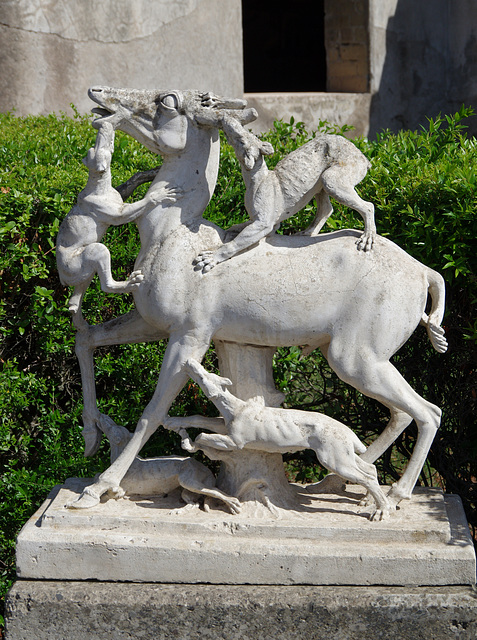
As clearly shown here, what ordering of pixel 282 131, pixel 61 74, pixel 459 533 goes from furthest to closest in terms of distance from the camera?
1. pixel 61 74
2. pixel 282 131
3. pixel 459 533

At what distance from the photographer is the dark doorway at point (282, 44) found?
1355 centimetres

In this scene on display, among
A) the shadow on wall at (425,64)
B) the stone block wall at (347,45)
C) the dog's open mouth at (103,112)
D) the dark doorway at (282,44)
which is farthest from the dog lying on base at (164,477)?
the dark doorway at (282,44)

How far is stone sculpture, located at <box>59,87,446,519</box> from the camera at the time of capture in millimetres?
3504

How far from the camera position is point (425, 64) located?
10.5m

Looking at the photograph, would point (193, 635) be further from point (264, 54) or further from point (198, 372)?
point (264, 54)

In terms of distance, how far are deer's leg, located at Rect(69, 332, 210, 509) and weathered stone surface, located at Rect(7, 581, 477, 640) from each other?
0.37 m

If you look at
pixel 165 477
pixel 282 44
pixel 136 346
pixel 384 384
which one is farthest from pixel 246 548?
pixel 282 44

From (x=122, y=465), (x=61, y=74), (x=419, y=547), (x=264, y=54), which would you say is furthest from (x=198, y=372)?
(x=264, y=54)

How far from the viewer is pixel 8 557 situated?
14.9 ft

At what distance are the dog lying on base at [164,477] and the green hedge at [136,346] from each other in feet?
2.81

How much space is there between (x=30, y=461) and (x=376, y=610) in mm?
2129

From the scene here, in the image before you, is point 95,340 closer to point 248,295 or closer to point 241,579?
point 248,295

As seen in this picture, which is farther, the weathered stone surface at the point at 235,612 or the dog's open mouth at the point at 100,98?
the dog's open mouth at the point at 100,98

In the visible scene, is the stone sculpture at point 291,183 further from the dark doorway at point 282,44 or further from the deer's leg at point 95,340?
the dark doorway at point 282,44
